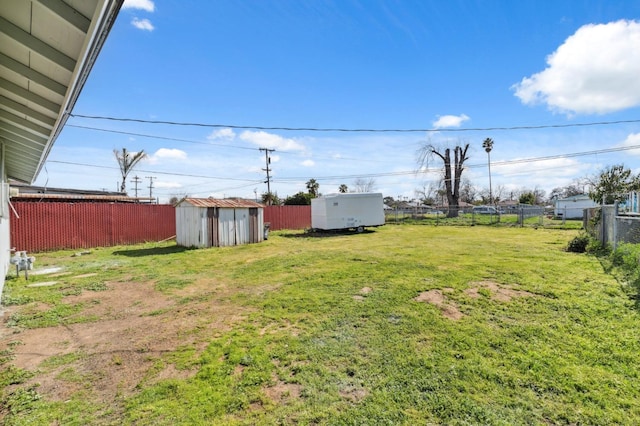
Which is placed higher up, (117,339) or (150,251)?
(150,251)

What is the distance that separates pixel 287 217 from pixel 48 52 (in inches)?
758

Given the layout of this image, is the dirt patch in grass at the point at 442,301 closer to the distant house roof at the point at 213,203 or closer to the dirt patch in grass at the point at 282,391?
the dirt patch in grass at the point at 282,391

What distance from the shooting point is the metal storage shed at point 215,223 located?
12367 mm

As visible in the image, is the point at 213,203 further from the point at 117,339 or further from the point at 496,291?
the point at 496,291

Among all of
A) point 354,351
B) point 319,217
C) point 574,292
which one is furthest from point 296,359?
point 319,217

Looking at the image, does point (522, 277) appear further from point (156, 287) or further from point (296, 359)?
point (156, 287)

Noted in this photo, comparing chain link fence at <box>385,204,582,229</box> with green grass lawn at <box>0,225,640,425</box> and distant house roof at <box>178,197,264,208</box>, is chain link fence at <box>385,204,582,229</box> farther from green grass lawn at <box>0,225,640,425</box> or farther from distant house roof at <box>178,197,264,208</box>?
green grass lawn at <box>0,225,640,425</box>

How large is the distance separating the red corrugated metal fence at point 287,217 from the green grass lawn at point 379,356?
554 inches

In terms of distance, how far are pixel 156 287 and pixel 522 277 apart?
7.76m

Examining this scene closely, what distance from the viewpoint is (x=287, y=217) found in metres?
21.6

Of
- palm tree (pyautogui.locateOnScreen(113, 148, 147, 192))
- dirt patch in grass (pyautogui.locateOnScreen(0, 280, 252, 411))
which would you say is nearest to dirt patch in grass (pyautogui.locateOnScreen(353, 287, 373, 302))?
dirt patch in grass (pyautogui.locateOnScreen(0, 280, 252, 411))

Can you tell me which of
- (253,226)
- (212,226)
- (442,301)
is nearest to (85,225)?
(212,226)

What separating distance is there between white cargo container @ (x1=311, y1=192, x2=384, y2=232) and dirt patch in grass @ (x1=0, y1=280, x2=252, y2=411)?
12.4 meters

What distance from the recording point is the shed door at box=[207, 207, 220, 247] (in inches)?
492
